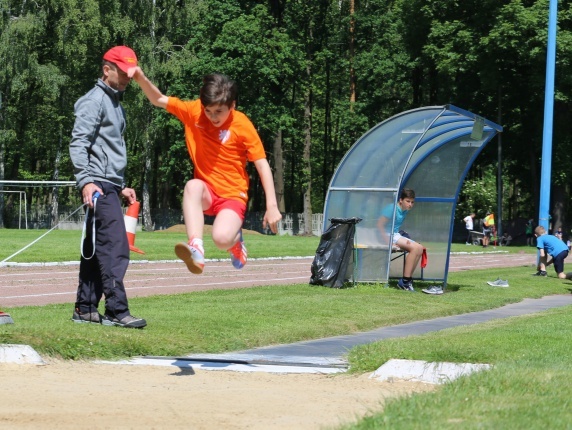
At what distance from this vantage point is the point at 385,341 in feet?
31.1

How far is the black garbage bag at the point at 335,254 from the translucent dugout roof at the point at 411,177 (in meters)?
0.50

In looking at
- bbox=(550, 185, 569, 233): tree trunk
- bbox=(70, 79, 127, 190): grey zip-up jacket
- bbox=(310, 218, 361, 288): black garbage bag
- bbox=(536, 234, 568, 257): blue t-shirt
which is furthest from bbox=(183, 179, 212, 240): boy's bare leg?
bbox=(550, 185, 569, 233): tree trunk

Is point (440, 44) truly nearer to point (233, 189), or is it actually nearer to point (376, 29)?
point (376, 29)

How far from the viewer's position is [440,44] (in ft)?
183

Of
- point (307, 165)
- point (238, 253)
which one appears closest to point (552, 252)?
point (238, 253)

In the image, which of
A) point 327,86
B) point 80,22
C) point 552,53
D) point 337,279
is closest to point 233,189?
point 337,279

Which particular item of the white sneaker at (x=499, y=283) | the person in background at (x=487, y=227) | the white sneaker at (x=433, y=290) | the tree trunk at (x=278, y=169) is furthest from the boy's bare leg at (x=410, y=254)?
the tree trunk at (x=278, y=169)

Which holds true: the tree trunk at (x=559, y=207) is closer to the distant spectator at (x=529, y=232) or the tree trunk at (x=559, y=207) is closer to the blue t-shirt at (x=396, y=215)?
the distant spectator at (x=529, y=232)

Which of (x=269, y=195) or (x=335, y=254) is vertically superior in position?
(x=269, y=195)

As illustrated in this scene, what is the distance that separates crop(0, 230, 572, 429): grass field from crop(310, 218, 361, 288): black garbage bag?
427 millimetres

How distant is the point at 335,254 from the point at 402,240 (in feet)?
4.45

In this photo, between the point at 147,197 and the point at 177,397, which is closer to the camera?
the point at 177,397

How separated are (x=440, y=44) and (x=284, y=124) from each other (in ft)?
33.4

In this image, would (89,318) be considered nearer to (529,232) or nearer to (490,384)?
(490,384)
